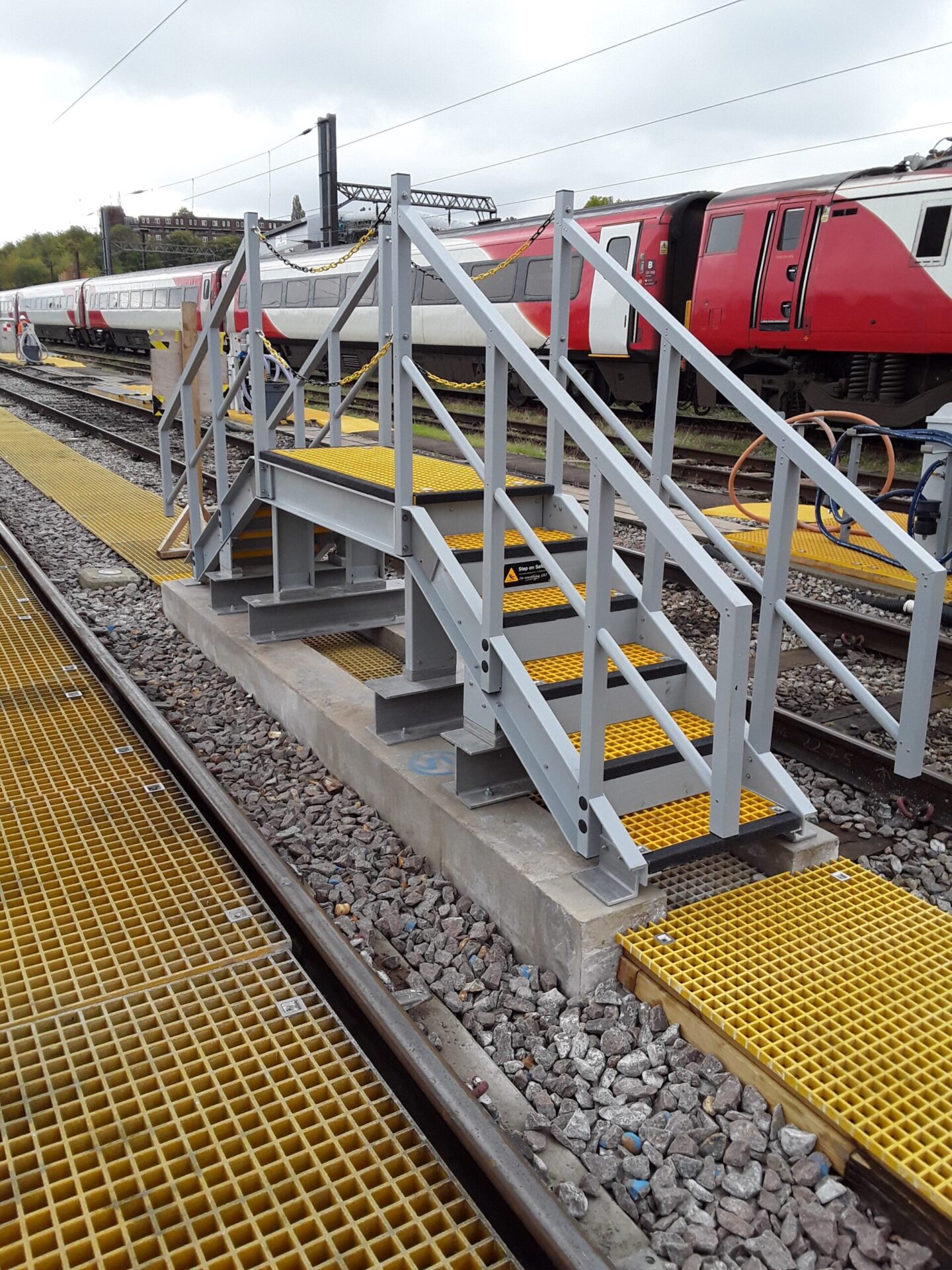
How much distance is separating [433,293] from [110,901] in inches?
660

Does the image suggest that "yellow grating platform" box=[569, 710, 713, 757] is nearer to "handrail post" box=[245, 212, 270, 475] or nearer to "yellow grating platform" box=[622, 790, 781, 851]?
"yellow grating platform" box=[622, 790, 781, 851]

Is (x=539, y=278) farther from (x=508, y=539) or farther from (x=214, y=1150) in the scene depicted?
(x=214, y=1150)

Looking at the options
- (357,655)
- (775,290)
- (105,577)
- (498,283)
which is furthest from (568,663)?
(498,283)

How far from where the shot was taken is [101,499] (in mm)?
11289

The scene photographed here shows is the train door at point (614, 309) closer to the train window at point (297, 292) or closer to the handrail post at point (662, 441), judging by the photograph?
the train window at point (297, 292)

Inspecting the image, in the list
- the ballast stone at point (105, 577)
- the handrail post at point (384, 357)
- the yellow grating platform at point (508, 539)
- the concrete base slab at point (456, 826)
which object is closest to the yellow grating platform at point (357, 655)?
the concrete base slab at point (456, 826)

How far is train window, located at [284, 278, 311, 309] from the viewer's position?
22.7 m

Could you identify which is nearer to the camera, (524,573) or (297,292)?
(524,573)

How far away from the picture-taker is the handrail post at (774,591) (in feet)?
11.0

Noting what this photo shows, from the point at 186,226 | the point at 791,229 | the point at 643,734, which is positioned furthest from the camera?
the point at 186,226

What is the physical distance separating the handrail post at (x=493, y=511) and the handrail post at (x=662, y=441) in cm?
69

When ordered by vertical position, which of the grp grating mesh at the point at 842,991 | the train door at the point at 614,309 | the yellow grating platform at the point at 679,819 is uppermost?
the train door at the point at 614,309

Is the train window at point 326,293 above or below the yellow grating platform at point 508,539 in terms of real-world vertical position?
above

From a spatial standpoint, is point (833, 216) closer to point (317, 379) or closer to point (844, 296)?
point (844, 296)
